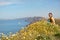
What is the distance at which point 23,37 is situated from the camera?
8.51m

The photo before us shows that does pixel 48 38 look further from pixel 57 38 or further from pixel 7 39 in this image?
pixel 7 39

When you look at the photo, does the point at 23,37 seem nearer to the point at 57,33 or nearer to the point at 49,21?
the point at 57,33

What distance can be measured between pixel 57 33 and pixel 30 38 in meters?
1.38

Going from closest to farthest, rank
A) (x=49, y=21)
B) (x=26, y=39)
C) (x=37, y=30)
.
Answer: (x=26, y=39) → (x=37, y=30) → (x=49, y=21)

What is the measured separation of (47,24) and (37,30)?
3.21 feet

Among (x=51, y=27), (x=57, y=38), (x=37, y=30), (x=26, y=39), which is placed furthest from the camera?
(x=51, y=27)

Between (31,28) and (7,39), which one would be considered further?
(31,28)

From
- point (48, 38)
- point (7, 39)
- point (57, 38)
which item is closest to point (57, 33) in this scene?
point (57, 38)

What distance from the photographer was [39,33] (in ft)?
31.0

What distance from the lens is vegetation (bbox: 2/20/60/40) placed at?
8492mm

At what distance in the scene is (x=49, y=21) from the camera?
460 inches

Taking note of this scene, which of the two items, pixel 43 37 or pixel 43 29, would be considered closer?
pixel 43 37

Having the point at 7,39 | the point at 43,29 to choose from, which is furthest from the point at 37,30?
the point at 7,39

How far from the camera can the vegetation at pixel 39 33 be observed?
849 centimetres
